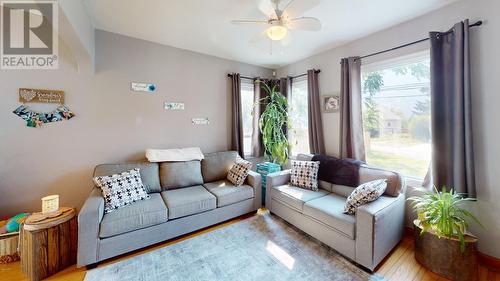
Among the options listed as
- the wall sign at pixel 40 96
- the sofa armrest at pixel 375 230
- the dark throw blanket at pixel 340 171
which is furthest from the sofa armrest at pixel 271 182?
the wall sign at pixel 40 96

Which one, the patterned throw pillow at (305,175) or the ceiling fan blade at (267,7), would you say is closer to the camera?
the ceiling fan blade at (267,7)

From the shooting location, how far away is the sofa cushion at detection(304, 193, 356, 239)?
77.4 inches

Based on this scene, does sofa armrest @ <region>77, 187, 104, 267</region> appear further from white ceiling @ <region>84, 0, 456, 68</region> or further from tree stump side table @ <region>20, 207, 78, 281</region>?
white ceiling @ <region>84, 0, 456, 68</region>

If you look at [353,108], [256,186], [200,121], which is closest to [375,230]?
[256,186]

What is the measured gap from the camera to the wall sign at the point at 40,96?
7.38ft

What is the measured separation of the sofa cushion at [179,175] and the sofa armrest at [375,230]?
2.19 metres

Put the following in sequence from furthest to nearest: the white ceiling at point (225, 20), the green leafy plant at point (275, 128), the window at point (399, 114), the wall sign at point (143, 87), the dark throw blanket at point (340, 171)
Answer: the green leafy plant at point (275, 128)
the wall sign at point (143, 87)
the dark throw blanket at point (340, 171)
the window at point (399, 114)
the white ceiling at point (225, 20)

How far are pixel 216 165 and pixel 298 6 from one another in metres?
2.42

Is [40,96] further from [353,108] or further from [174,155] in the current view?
[353,108]

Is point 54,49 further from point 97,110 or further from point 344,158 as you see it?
point 344,158

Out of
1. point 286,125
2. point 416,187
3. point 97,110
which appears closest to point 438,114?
point 416,187

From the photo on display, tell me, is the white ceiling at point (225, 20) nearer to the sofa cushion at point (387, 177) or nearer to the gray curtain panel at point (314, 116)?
the gray curtain panel at point (314, 116)

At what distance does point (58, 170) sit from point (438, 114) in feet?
14.9

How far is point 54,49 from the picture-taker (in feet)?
7.80
